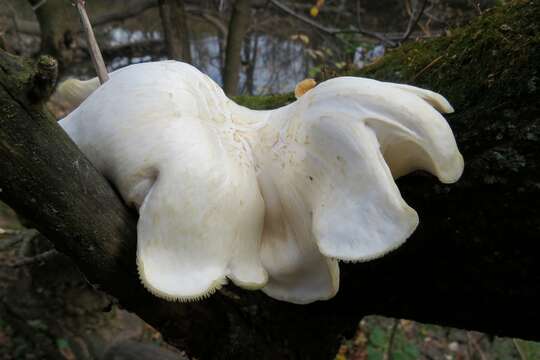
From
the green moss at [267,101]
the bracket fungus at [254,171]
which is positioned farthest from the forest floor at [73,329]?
the bracket fungus at [254,171]

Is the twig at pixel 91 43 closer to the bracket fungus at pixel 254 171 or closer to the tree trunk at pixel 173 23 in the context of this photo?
the bracket fungus at pixel 254 171

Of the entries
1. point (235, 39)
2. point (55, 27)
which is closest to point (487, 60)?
point (55, 27)

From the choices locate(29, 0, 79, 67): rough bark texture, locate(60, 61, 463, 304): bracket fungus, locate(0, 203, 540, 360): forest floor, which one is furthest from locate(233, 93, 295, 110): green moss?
locate(29, 0, 79, 67): rough bark texture

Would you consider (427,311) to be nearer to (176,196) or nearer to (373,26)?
(176,196)

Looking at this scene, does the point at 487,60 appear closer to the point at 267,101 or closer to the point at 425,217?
the point at 425,217

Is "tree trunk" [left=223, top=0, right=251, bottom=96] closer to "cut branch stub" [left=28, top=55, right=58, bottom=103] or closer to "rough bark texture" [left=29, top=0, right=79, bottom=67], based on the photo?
"rough bark texture" [left=29, top=0, right=79, bottom=67]

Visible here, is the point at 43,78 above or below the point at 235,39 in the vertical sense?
above

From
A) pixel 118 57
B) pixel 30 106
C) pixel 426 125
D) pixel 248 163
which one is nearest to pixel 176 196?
pixel 248 163
